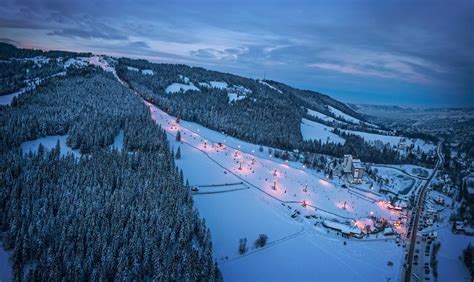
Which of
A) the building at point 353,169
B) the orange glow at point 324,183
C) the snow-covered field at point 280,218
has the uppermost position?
the building at point 353,169

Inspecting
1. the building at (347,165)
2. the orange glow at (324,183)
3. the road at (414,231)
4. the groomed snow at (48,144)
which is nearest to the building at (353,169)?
the building at (347,165)

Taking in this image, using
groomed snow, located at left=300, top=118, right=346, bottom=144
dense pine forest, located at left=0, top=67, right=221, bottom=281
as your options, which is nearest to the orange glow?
dense pine forest, located at left=0, top=67, right=221, bottom=281

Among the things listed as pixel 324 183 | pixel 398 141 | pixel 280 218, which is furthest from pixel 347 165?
pixel 398 141

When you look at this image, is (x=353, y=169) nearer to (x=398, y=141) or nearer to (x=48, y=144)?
(x=48, y=144)

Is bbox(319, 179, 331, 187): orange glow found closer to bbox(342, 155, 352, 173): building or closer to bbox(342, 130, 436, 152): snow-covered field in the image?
bbox(342, 155, 352, 173): building

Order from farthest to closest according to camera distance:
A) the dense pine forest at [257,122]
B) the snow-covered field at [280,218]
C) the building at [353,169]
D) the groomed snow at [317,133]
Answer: the groomed snow at [317,133] < the dense pine forest at [257,122] < the building at [353,169] < the snow-covered field at [280,218]

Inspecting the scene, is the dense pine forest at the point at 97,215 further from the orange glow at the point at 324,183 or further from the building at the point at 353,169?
the building at the point at 353,169

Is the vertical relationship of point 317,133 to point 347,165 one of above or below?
above
